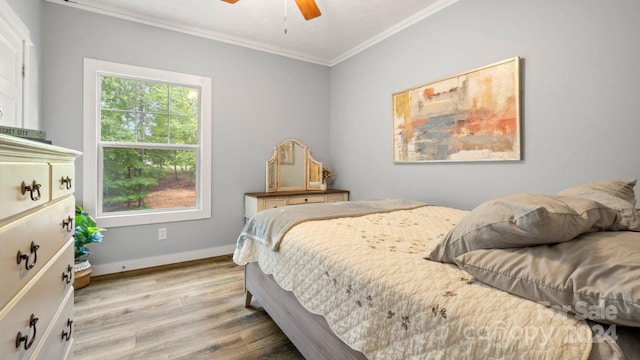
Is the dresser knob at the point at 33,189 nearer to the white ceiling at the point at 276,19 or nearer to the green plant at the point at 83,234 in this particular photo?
the green plant at the point at 83,234

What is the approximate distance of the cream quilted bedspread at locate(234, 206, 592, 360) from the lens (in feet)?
2.21

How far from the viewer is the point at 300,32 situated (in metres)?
3.23

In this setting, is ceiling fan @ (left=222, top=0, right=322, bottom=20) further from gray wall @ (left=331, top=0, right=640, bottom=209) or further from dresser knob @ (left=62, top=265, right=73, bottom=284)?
dresser knob @ (left=62, top=265, right=73, bottom=284)

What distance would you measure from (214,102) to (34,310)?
9.05 ft

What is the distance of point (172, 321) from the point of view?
1.99 meters

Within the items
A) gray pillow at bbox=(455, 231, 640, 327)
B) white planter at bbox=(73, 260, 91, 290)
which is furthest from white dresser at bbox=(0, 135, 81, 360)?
white planter at bbox=(73, 260, 91, 290)

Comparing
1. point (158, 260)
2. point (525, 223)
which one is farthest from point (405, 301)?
point (158, 260)

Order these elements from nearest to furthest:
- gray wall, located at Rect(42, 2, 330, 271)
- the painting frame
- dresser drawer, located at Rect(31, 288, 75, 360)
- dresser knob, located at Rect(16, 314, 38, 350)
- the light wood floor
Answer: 1. dresser knob, located at Rect(16, 314, 38, 350)
2. dresser drawer, located at Rect(31, 288, 75, 360)
3. the light wood floor
4. the painting frame
5. gray wall, located at Rect(42, 2, 330, 271)

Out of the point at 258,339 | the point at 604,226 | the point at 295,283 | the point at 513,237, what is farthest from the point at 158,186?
the point at 604,226

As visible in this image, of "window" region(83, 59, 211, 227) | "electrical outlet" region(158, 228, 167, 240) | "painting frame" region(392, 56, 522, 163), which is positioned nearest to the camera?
"painting frame" region(392, 56, 522, 163)

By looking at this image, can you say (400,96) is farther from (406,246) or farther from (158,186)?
(158,186)

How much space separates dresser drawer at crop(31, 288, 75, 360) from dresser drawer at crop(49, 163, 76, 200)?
1.47 ft

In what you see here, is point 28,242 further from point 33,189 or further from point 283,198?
point 283,198

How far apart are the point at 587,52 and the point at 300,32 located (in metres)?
2.50
